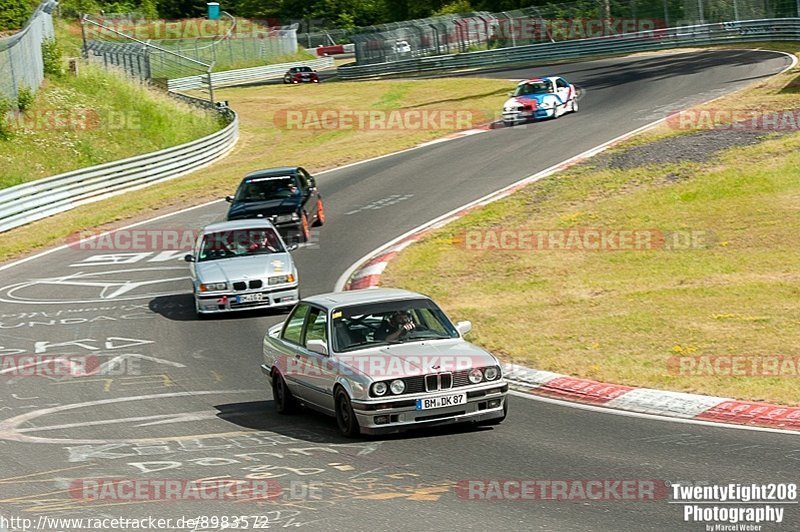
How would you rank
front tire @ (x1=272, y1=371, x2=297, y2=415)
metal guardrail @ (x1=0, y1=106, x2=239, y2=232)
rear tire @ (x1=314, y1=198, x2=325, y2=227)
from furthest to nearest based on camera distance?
metal guardrail @ (x1=0, y1=106, x2=239, y2=232), rear tire @ (x1=314, y1=198, x2=325, y2=227), front tire @ (x1=272, y1=371, x2=297, y2=415)

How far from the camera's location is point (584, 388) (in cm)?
1316

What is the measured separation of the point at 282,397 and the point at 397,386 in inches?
86.9

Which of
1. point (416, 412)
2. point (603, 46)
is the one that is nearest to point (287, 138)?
point (603, 46)

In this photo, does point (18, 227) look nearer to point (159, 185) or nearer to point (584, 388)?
point (159, 185)

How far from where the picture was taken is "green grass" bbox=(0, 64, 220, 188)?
3972 cm

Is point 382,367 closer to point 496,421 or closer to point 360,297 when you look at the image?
point 496,421

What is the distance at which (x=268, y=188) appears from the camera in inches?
1024

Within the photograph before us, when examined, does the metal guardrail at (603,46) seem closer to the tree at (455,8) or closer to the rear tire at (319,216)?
the tree at (455,8)

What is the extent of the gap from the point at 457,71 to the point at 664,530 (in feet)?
191

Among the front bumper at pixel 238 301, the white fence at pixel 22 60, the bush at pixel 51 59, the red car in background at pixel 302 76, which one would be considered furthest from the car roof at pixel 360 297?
the red car in background at pixel 302 76

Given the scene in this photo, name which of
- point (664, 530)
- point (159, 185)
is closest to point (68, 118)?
point (159, 185)

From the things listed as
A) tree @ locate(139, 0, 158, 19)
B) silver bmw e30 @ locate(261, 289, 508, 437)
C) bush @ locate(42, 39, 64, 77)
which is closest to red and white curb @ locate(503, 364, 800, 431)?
silver bmw e30 @ locate(261, 289, 508, 437)

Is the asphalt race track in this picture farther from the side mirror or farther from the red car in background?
the red car in background

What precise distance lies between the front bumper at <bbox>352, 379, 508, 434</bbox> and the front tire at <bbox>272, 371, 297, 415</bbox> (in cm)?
177
